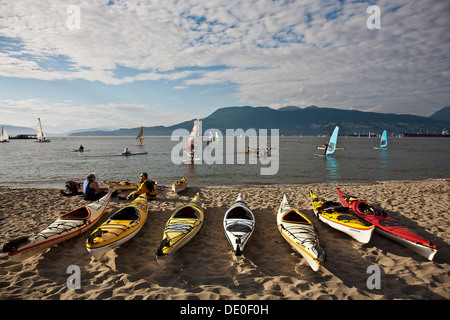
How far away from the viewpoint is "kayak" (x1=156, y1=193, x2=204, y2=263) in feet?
17.9

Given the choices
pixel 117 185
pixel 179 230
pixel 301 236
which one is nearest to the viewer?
pixel 301 236

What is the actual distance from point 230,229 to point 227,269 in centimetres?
136

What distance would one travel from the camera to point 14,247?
5250mm

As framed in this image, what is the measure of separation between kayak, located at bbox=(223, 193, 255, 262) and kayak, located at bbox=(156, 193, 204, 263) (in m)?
1.05

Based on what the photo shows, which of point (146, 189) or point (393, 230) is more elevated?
point (146, 189)

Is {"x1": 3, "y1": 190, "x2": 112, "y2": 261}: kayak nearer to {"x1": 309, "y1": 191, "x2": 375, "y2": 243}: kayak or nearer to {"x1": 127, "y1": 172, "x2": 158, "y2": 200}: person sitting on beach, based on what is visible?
{"x1": 127, "y1": 172, "x2": 158, "y2": 200}: person sitting on beach

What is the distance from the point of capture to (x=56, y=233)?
6309 mm

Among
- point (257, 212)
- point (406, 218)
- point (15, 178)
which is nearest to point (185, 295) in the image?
point (257, 212)

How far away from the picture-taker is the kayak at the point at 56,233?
17.5ft

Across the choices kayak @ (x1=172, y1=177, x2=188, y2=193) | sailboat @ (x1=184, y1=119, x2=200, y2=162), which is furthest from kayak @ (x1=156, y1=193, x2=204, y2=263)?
sailboat @ (x1=184, y1=119, x2=200, y2=162)

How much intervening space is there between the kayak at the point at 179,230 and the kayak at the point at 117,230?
110cm

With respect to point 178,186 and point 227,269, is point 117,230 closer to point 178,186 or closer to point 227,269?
point 227,269

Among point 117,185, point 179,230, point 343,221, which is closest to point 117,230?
point 179,230
